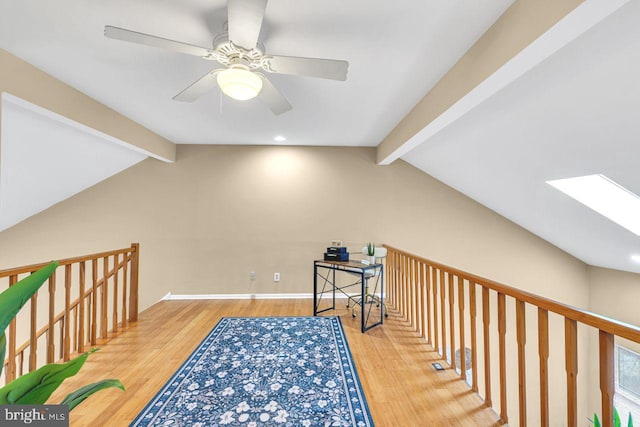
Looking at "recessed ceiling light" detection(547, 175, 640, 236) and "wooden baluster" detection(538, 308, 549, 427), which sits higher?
"recessed ceiling light" detection(547, 175, 640, 236)

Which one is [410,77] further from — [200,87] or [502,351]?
[502,351]

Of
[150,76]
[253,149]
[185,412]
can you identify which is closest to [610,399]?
[185,412]

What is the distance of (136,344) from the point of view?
3039 millimetres

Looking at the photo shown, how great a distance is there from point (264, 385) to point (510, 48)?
2.76 metres

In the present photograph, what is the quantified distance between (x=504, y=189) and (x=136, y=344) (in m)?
4.60

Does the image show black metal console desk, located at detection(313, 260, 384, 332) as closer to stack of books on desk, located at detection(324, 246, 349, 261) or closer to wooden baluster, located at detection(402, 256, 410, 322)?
stack of books on desk, located at detection(324, 246, 349, 261)

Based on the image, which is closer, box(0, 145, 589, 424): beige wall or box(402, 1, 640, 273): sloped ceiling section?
box(402, 1, 640, 273): sloped ceiling section

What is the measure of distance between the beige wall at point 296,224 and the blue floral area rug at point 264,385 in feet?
5.26

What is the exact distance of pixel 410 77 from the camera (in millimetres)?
2459

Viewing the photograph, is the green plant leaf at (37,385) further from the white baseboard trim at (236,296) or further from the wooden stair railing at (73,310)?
the white baseboard trim at (236,296)

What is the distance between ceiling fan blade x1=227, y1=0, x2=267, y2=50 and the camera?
51.6 inches

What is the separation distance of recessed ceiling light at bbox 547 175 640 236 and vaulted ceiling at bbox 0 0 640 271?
14 cm

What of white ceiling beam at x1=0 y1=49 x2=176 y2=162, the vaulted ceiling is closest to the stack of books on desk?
the vaulted ceiling

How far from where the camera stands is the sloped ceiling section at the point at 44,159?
2.80m
